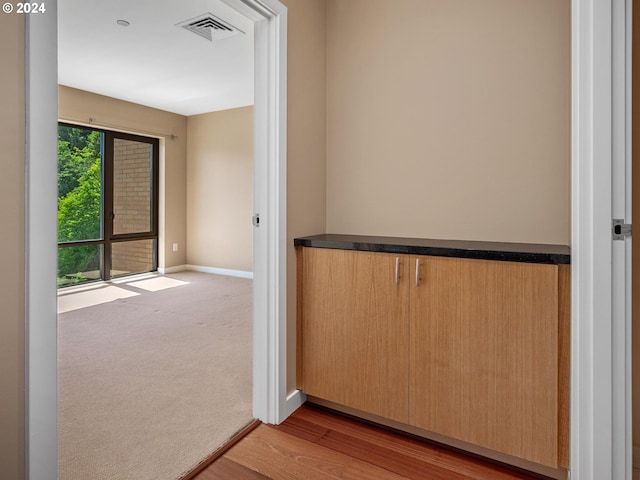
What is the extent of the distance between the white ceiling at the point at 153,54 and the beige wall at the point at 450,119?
1291mm

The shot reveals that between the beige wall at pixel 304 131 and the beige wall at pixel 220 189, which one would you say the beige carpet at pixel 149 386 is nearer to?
the beige wall at pixel 304 131

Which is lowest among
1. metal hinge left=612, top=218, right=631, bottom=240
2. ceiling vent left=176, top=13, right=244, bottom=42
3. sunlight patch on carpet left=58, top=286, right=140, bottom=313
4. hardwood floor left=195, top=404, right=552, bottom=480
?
hardwood floor left=195, top=404, right=552, bottom=480

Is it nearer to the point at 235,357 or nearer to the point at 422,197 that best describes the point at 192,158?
the point at 235,357

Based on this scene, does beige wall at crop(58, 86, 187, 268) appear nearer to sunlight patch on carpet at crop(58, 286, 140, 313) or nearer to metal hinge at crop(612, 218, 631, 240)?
sunlight patch on carpet at crop(58, 286, 140, 313)

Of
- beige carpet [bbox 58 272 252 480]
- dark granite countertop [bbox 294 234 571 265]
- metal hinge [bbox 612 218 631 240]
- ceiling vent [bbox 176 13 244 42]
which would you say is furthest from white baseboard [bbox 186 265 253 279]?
metal hinge [bbox 612 218 631 240]

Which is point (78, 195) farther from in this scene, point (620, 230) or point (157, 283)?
point (620, 230)

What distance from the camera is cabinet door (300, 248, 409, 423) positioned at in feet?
5.74

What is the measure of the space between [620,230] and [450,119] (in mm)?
920

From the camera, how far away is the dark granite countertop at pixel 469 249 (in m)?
1.45

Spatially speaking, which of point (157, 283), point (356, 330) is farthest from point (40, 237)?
point (157, 283)

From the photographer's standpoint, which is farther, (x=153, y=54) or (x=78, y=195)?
(x=78, y=195)

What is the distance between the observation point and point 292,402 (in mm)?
2010

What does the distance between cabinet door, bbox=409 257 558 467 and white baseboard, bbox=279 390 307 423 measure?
2.02 ft

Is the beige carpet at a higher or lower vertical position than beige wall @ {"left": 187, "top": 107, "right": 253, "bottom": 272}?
lower
